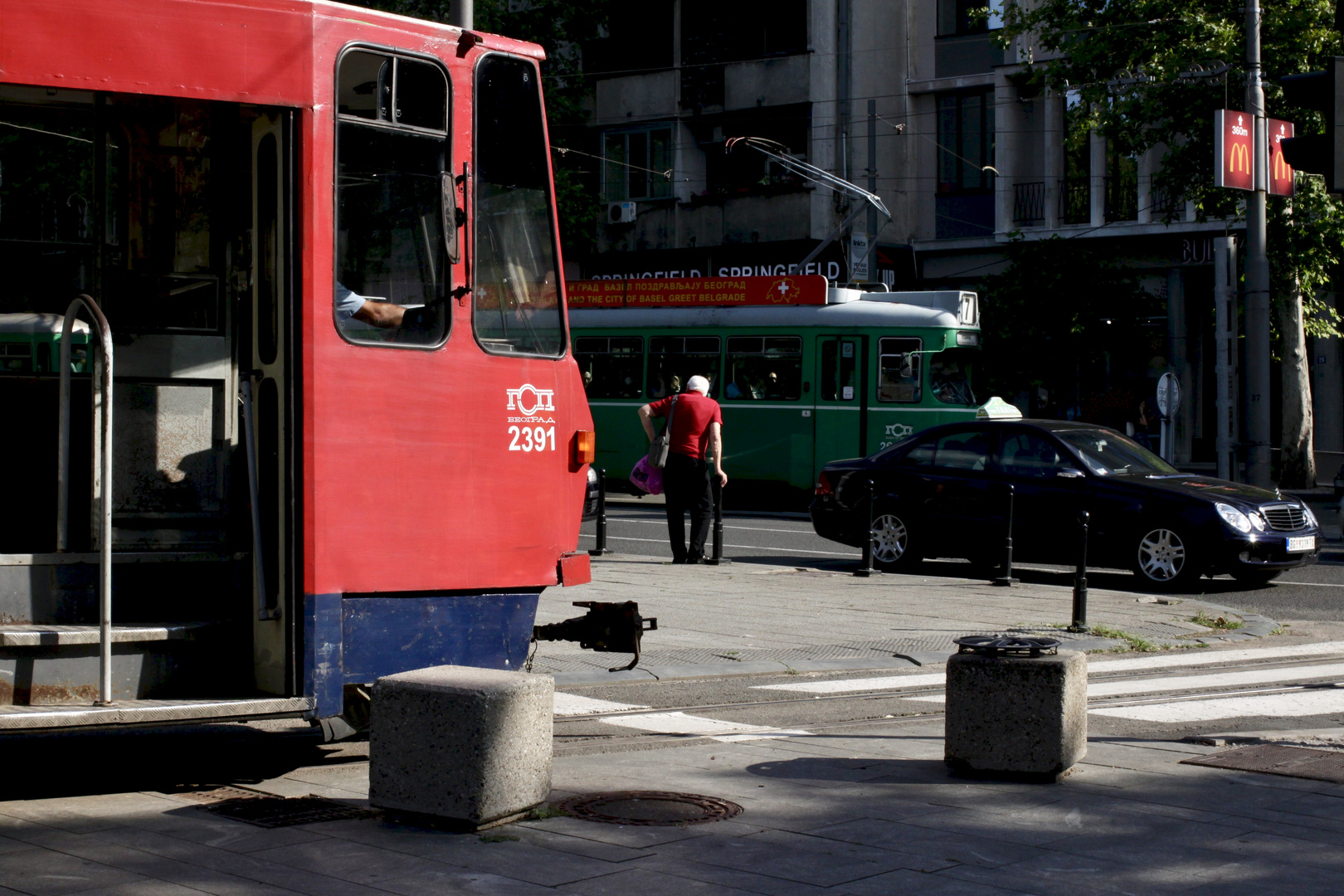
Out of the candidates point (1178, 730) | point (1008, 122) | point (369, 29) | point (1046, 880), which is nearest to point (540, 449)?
point (369, 29)

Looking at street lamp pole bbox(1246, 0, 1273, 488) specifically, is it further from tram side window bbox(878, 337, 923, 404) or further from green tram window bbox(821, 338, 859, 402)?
green tram window bbox(821, 338, 859, 402)

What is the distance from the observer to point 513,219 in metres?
6.81

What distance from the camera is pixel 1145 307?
1192 inches

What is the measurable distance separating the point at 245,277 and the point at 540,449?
1.45m

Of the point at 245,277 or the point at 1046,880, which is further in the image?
the point at 245,277

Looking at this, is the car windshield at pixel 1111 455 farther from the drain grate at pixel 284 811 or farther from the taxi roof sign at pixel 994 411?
the drain grate at pixel 284 811

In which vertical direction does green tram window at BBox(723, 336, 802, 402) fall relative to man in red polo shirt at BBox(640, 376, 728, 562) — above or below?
above

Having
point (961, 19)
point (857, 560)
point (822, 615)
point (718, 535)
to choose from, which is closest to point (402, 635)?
point (822, 615)

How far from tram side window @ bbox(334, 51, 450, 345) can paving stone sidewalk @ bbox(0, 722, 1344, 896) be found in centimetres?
191

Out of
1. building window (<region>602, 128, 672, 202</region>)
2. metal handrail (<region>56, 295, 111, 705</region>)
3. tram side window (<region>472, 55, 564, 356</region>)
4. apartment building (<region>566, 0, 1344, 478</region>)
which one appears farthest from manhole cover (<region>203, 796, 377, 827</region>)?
building window (<region>602, 128, 672, 202</region>)

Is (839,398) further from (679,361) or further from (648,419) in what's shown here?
(648,419)

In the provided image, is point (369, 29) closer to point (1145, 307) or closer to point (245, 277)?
point (245, 277)

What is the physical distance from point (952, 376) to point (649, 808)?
18.1 meters

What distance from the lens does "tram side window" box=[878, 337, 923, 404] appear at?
23.2m
